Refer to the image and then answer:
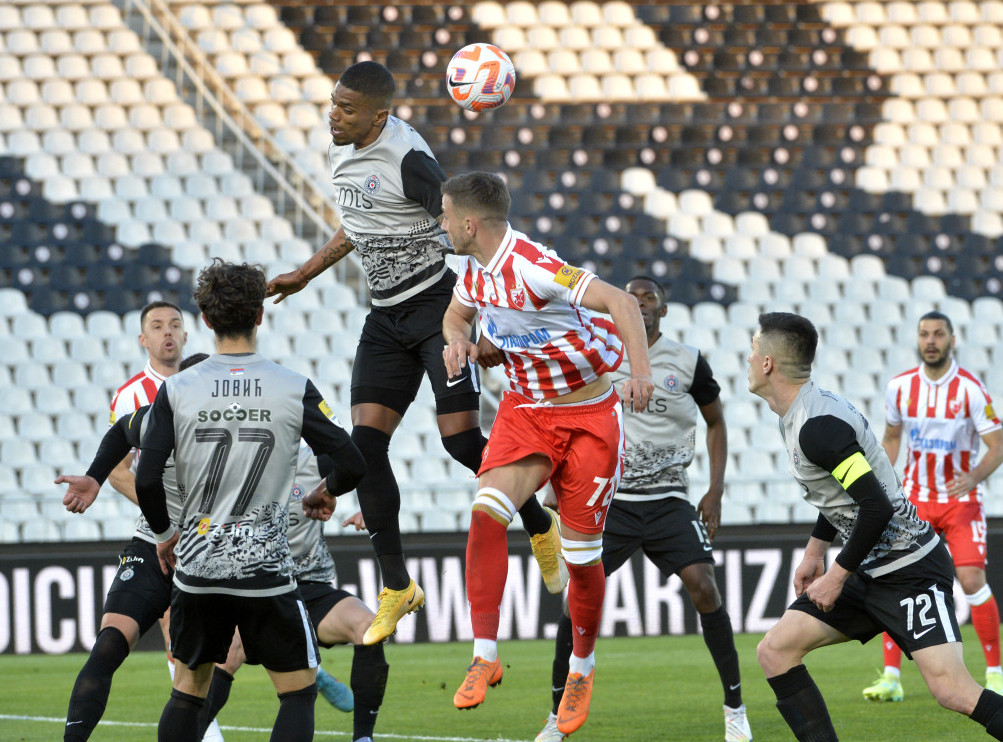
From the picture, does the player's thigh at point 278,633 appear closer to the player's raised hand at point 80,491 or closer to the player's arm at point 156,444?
the player's arm at point 156,444

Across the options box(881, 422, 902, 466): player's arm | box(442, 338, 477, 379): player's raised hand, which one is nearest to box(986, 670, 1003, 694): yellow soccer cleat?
box(881, 422, 902, 466): player's arm

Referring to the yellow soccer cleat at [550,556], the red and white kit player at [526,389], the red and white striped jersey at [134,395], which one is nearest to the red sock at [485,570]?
the red and white kit player at [526,389]

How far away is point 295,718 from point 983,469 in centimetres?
567

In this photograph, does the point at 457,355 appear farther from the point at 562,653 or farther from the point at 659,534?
the point at 659,534

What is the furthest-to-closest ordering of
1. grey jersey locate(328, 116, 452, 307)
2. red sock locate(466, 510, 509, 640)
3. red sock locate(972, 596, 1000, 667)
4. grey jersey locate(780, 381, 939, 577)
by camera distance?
red sock locate(972, 596, 1000, 667) < grey jersey locate(328, 116, 452, 307) < red sock locate(466, 510, 509, 640) < grey jersey locate(780, 381, 939, 577)

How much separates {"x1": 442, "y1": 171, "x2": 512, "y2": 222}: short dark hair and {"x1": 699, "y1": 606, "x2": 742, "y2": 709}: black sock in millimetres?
2873

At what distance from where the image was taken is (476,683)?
5.19 metres

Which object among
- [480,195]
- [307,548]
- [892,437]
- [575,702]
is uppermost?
[480,195]

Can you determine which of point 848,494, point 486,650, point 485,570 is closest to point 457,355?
point 485,570

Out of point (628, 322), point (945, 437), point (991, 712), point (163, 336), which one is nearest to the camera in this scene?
point (991, 712)

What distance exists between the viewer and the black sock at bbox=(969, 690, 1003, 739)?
4.83 meters

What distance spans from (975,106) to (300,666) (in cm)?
1587

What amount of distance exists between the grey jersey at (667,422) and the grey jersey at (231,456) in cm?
341

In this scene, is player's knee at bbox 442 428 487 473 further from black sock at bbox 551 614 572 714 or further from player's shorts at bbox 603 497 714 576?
player's shorts at bbox 603 497 714 576
